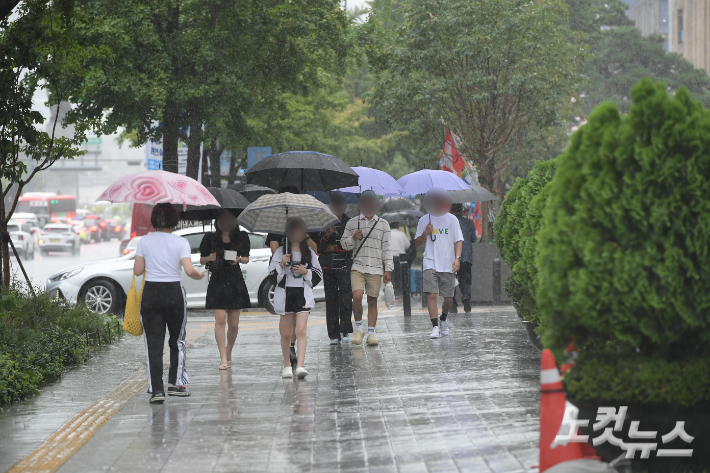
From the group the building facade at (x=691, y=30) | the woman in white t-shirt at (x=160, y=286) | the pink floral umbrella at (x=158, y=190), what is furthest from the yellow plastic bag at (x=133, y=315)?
the building facade at (x=691, y=30)

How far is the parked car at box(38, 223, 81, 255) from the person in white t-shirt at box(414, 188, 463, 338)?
4322cm

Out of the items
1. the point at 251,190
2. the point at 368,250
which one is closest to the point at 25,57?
the point at 368,250

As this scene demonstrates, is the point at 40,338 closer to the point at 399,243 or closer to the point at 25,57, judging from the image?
the point at 25,57

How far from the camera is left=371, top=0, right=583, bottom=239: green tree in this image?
1024 inches

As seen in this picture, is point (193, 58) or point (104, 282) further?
point (193, 58)

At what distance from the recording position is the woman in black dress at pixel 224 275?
32.7ft

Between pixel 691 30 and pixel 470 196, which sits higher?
pixel 691 30

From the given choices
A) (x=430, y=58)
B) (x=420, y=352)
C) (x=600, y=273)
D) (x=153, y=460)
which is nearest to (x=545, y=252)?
(x=600, y=273)

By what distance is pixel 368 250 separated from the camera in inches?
464

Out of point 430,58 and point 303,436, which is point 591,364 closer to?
point 303,436

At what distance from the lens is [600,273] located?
5.03m

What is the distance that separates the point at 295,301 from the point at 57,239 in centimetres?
4553

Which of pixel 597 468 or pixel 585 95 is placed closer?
pixel 597 468

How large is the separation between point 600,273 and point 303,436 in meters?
2.65
